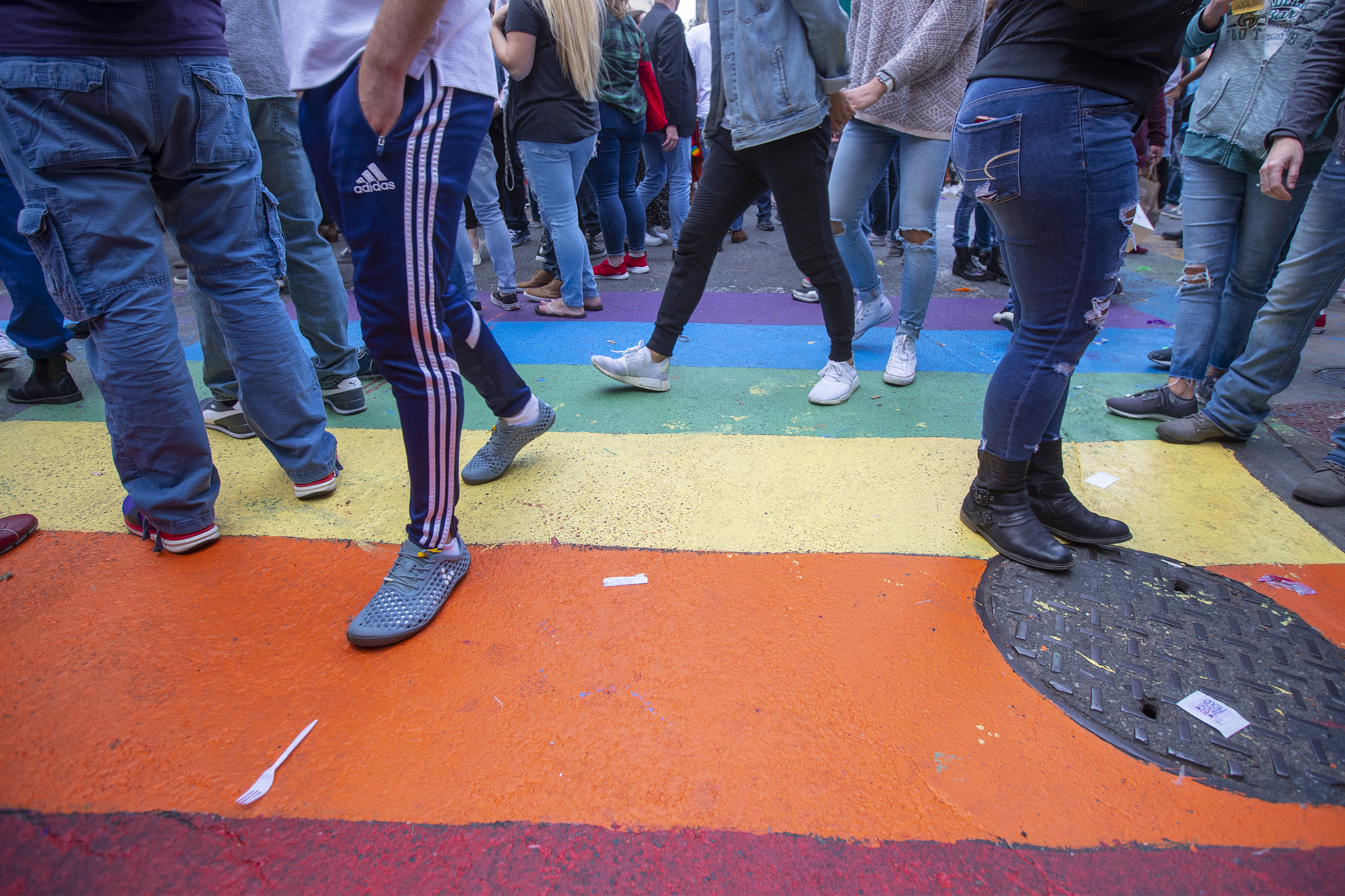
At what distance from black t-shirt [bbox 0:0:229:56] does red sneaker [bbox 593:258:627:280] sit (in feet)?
13.4

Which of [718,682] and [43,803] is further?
[718,682]

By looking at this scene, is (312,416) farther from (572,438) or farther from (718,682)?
(718,682)

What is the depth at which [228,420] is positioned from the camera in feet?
10.3

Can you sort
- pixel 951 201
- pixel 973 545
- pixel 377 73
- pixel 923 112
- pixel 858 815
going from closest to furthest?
1. pixel 858 815
2. pixel 377 73
3. pixel 973 545
4. pixel 923 112
5. pixel 951 201

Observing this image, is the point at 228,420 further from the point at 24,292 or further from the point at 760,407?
the point at 760,407

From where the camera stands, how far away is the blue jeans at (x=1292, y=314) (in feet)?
8.65

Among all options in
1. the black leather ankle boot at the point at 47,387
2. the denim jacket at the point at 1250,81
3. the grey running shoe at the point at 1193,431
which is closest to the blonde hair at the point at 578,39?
the denim jacket at the point at 1250,81

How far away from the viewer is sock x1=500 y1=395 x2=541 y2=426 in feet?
8.48

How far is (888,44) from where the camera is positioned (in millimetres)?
3570

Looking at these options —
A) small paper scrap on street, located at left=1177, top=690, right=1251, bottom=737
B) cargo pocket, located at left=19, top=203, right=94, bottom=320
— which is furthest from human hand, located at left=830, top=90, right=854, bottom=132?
cargo pocket, located at left=19, top=203, right=94, bottom=320

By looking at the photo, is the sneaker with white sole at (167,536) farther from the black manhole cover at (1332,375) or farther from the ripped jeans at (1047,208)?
the black manhole cover at (1332,375)

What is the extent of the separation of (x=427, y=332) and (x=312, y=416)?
101 cm

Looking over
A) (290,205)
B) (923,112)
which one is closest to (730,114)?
(923,112)

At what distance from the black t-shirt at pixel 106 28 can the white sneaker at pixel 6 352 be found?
2899 millimetres
